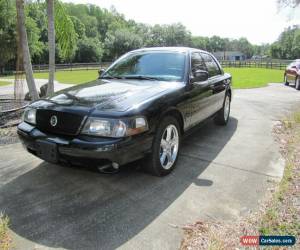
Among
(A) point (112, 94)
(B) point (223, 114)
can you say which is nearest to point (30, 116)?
(A) point (112, 94)

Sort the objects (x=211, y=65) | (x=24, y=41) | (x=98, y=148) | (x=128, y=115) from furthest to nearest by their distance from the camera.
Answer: (x=24, y=41) < (x=211, y=65) < (x=128, y=115) < (x=98, y=148)

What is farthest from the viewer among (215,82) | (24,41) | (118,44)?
(118,44)

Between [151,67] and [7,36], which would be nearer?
[151,67]

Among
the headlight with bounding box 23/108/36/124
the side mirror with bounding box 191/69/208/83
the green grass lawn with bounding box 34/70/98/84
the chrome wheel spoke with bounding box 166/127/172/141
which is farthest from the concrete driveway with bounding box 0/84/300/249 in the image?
the green grass lawn with bounding box 34/70/98/84

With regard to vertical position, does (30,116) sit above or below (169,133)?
above

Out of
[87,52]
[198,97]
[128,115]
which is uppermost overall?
[87,52]

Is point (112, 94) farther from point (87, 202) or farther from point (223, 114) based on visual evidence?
point (223, 114)

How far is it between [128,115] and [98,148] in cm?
47

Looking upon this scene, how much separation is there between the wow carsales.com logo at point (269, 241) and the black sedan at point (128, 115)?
1.39m

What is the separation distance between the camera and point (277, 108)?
8711mm

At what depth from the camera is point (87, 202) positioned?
10.6 ft

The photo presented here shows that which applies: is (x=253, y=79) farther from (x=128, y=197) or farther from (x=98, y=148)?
(x=98, y=148)

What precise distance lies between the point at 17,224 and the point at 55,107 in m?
1.32

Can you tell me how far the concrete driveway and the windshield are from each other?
4.28ft
